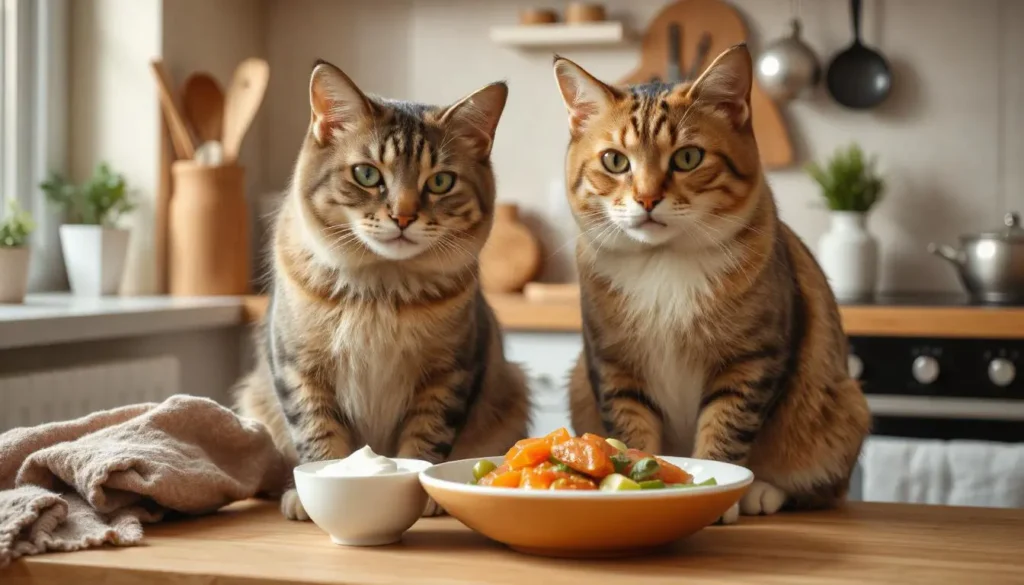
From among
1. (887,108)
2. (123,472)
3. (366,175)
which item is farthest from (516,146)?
(123,472)

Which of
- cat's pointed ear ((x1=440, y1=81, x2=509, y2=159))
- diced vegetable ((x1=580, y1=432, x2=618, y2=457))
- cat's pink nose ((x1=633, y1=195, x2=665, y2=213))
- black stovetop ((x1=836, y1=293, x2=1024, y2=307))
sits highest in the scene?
cat's pointed ear ((x1=440, y1=81, x2=509, y2=159))

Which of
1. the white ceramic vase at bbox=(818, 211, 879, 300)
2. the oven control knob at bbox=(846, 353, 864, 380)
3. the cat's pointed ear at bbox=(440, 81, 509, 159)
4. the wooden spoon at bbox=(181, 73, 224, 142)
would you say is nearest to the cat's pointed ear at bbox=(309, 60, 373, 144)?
the cat's pointed ear at bbox=(440, 81, 509, 159)

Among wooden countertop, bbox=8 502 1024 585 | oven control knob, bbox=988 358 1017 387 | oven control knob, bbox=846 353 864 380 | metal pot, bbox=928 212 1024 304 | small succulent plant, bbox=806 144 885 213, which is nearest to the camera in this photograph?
wooden countertop, bbox=8 502 1024 585

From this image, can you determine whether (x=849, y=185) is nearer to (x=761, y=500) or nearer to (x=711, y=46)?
(x=711, y=46)

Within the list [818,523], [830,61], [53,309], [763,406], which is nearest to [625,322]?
[763,406]

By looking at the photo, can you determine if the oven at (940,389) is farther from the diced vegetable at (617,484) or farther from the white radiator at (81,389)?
the white radiator at (81,389)

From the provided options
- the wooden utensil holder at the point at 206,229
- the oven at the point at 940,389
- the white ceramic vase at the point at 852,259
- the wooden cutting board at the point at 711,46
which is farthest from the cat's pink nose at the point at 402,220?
the wooden cutting board at the point at 711,46

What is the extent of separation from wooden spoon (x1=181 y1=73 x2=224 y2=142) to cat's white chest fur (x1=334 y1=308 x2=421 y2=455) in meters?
2.03

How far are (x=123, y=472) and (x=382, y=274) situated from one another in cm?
41

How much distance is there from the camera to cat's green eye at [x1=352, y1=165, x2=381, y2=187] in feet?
4.74

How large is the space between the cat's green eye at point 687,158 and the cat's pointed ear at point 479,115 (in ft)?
0.77

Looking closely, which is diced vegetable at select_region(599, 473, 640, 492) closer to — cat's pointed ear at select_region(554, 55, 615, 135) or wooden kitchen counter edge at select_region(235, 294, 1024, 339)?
cat's pointed ear at select_region(554, 55, 615, 135)

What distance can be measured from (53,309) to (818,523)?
1886 mm

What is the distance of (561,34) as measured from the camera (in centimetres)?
345
